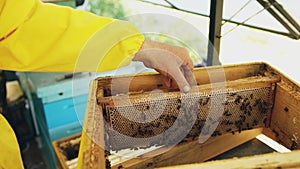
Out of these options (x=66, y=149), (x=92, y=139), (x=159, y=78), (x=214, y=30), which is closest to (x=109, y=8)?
Answer: (x=66, y=149)

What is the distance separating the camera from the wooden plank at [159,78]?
0.96 m

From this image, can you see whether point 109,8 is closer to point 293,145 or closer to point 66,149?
point 66,149

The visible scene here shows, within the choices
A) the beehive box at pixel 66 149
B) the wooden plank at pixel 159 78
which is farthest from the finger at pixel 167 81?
the beehive box at pixel 66 149

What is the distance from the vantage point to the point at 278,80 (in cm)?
99

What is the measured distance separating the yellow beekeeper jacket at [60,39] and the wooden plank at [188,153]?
1.01ft

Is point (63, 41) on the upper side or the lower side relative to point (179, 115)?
upper

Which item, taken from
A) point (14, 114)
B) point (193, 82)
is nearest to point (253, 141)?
point (193, 82)

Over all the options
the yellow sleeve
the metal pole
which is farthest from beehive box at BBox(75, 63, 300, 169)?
the metal pole

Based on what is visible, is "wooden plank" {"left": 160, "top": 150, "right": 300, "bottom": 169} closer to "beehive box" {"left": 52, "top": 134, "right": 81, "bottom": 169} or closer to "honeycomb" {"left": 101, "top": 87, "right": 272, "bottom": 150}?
"honeycomb" {"left": 101, "top": 87, "right": 272, "bottom": 150}

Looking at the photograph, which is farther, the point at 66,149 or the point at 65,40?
the point at 66,149

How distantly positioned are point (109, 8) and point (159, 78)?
9.50 feet

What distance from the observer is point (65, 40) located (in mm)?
840

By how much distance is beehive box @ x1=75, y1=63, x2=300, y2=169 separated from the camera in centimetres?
91

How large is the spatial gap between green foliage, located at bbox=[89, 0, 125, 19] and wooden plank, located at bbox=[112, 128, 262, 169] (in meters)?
2.67
